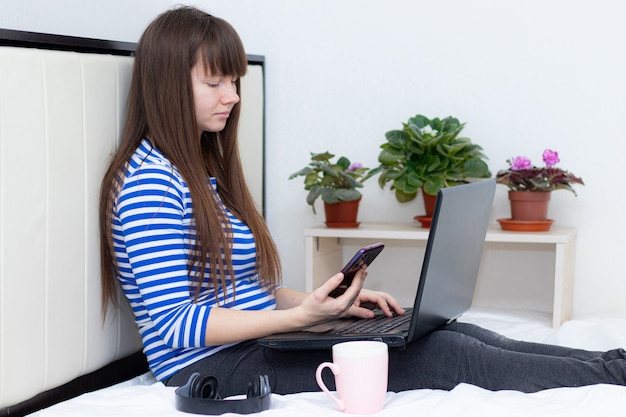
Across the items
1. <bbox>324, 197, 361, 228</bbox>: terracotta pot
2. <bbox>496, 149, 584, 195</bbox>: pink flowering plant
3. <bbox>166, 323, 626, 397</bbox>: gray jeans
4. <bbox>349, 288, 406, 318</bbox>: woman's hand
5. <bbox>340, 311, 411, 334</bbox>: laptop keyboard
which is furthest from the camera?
<bbox>324, 197, 361, 228</bbox>: terracotta pot

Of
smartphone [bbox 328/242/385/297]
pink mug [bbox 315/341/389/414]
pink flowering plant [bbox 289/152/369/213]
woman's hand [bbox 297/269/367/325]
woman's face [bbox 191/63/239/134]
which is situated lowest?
pink mug [bbox 315/341/389/414]

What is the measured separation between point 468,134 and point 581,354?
100 cm

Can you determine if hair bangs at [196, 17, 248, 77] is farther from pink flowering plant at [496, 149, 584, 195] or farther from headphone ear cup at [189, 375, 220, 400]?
pink flowering plant at [496, 149, 584, 195]

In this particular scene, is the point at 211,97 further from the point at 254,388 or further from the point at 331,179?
the point at 331,179

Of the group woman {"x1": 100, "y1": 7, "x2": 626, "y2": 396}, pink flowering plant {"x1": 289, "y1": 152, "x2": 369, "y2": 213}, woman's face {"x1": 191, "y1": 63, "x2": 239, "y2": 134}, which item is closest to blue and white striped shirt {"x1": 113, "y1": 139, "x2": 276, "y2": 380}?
woman {"x1": 100, "y1": 7, "x2": 626, "y2": 396}

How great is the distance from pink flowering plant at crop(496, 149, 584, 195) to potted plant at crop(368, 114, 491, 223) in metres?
0.06

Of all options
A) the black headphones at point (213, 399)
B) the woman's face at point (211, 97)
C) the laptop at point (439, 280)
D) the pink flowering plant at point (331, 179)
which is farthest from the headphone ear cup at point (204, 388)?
the pink flowering plant at point (331, 179)

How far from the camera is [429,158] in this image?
6.88ft

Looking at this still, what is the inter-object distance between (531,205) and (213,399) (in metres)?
1.13

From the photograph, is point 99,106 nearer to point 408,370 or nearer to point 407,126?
point 408,370

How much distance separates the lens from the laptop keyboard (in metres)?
1.40

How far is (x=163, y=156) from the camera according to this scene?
57.6 inches

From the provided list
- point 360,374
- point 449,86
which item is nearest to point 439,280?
point 360,374

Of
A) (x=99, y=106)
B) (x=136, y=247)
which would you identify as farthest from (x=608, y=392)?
(x=99, y=106)
